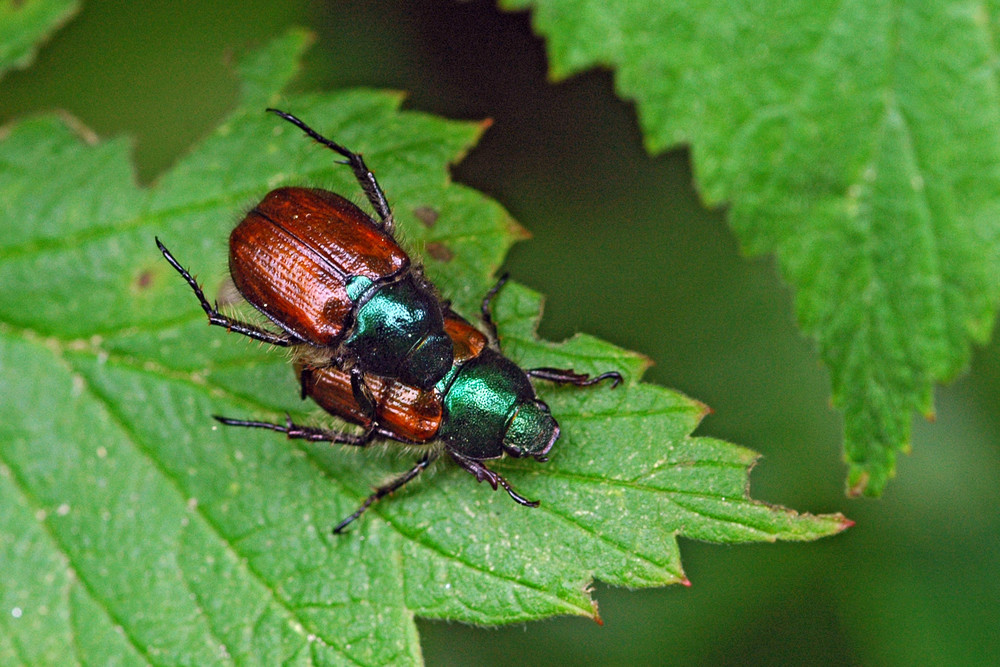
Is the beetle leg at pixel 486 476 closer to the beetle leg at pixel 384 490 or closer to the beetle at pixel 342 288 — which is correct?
the beetle leg at pixel 384 490

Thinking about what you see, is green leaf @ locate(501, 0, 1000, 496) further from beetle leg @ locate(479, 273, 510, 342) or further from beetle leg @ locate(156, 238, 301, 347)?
beetle leg @ locate(156, 238, 301, 347)

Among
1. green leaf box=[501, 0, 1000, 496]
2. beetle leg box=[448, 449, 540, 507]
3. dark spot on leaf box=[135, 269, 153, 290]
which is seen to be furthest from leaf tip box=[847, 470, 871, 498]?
dark spot on leaf box=[135, 269, 153, 290]

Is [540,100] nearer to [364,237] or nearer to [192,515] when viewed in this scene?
[364,237]

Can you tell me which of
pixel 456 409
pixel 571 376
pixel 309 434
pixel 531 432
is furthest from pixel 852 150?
pixel 309 434

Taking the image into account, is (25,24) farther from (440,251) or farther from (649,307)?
(649,307)

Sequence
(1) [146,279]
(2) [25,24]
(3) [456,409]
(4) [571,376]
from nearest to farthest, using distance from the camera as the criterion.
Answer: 1. (4) [571,376]
2. (3) [456,409]
3. (1) [146,279]
4. (2) [25,24]

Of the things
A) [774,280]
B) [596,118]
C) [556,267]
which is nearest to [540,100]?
[596,118]
